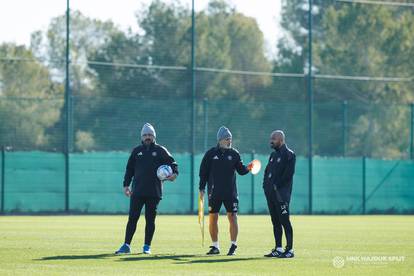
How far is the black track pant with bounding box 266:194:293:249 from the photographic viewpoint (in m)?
18.1

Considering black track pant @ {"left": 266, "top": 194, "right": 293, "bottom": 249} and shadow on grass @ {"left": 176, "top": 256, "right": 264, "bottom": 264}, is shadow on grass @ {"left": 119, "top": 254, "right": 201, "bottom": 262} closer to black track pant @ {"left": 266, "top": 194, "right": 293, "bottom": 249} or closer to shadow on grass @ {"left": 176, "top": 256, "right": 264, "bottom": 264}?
shadow on grass @ {"left": 176, "top": 256, "right": 264, "bottom": 264}

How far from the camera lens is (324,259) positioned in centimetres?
1778

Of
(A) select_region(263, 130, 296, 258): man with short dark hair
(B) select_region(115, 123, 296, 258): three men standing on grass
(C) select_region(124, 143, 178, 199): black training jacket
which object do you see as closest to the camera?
(A) select_region(263, 130, 296, 258): man with short dark hair

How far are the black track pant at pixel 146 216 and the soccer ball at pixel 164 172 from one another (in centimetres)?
42

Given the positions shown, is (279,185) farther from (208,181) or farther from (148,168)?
(148,168)

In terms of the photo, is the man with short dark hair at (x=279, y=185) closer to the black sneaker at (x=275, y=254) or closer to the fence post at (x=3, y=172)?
the black sneaker at (x=275, y=254)

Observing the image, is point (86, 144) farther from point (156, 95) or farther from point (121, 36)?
point (121, 36)

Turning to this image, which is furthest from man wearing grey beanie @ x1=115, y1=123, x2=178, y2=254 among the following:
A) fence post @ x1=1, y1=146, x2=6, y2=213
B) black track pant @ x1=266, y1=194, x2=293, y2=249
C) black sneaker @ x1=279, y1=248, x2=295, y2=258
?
fence post @ x1=1, y1=146, x2=6, y2=213

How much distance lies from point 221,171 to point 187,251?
1.50m

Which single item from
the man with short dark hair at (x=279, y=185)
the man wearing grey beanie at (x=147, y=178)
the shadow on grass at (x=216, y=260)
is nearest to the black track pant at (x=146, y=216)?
the man wearing grey beanie at (x=147, y=178)

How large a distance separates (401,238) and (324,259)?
21.5 feet

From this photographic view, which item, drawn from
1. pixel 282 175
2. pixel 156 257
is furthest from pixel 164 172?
pixel 282 175

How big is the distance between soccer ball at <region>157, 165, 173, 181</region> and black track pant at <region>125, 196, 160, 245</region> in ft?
1.36

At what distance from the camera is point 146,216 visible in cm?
1900
